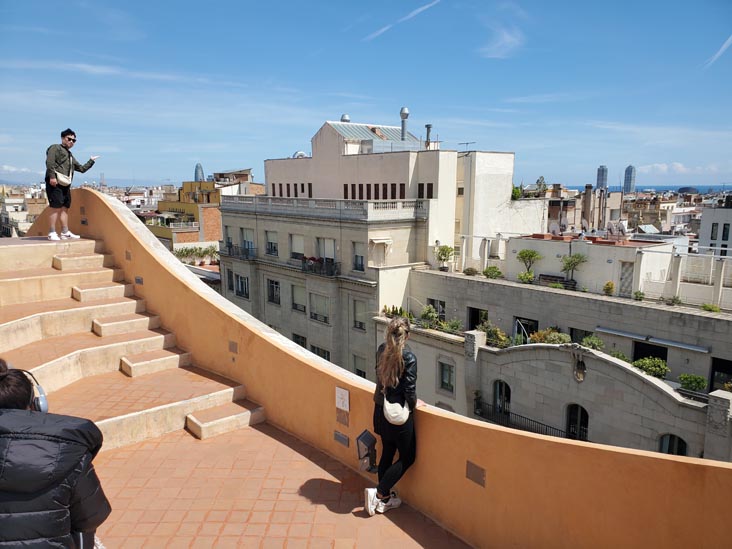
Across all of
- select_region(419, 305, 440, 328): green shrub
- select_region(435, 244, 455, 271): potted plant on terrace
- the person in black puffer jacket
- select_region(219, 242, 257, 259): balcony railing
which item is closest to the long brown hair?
the person in black puffer jacket

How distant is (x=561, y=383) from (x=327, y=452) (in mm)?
14577

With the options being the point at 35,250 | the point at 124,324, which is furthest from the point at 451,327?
the point at 35,250

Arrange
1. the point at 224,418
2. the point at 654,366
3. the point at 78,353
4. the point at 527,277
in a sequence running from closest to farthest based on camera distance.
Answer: the point at 224,418, the point at 78,353, the point at 654,366, the point at 527,277

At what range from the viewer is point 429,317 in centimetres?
2625

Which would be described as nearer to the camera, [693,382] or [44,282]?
[44,282]

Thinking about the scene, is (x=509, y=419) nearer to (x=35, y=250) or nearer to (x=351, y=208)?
(x=351, y=208)

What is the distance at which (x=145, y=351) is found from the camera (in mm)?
9117

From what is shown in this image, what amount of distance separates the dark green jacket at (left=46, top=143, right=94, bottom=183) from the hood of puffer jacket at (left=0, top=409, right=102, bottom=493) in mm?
8748

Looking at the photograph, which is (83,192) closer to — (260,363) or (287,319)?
→ (260,363)

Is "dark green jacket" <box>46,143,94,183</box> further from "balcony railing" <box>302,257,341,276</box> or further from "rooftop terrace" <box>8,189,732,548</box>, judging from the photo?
"balcony railing" <box>302,257,341,276</box>

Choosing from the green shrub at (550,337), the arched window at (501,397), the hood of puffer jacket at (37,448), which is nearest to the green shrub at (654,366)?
the green shrub at (550,337)

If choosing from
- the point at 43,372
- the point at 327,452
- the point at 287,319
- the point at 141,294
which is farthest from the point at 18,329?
the point at 287,319

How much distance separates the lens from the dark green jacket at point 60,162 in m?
10.5

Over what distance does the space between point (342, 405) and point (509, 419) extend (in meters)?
17.0
